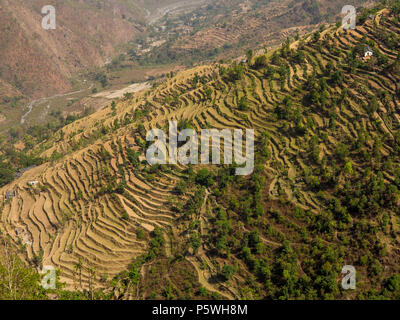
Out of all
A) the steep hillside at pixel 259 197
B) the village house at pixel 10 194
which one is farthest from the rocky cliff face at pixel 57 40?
the steep hillside at pixel 259 197

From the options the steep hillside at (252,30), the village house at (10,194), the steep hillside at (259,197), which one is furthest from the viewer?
the steep hillside at (252,30)

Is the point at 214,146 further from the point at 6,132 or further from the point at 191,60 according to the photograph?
the point at 191,60

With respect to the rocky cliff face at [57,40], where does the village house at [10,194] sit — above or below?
below

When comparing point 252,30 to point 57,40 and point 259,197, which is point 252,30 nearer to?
point 57,40

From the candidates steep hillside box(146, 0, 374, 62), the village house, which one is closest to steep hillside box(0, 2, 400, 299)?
the village house

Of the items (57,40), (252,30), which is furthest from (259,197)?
(57,40)

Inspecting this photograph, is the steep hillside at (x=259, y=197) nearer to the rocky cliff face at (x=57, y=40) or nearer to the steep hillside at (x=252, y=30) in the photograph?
the steep hillside at (x=252, y=30)

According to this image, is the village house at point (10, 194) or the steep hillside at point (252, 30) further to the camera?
the steep hillside at point (252, 30)

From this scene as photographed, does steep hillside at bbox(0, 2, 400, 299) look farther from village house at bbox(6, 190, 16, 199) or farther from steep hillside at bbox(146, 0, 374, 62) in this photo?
steep hillside at bbox(146, 0, 374, 62)
